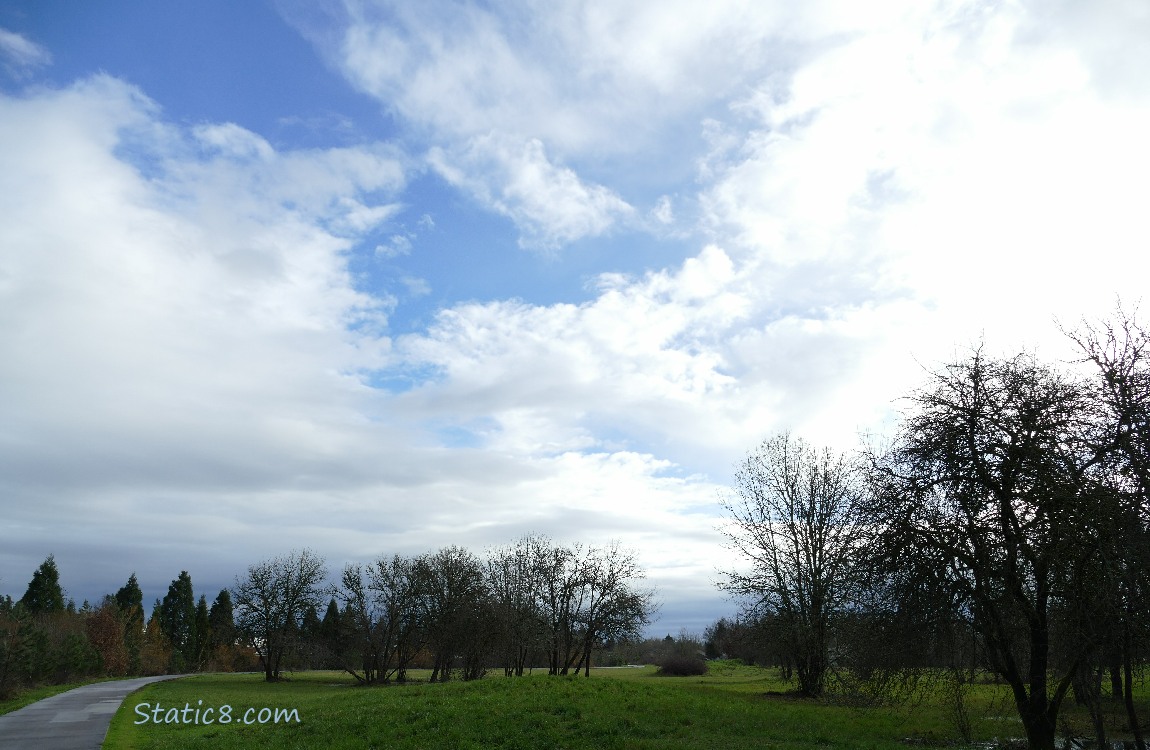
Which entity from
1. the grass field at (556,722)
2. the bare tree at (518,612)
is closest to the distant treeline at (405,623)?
the bare tree at (518,612)

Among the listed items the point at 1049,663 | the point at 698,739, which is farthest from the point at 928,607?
the point at 698,739

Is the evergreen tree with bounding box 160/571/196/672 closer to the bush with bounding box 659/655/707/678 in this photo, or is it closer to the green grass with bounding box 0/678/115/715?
the green grass with bounding box 0/678/115/715

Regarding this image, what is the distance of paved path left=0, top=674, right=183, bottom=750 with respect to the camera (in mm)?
20672

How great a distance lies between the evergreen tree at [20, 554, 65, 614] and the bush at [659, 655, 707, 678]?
245ft

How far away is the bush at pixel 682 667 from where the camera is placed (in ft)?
222

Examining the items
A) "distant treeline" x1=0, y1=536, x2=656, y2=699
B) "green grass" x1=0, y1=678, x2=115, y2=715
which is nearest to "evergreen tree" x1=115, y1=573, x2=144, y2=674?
"distant treeline" x1=0, y1=536, x2=656, y2=699

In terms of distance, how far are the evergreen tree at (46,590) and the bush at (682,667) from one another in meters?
74.8

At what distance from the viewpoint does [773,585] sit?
39.5 metres

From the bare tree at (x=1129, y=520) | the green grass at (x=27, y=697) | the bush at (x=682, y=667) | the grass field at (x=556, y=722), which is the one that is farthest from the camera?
the bush at (x=682, y=667)

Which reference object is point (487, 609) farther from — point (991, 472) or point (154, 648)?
point (154, 648)

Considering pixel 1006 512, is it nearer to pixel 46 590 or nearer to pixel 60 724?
pixel 60 724

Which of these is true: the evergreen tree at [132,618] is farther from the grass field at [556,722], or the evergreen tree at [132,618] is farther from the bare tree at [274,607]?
the grass field at [556,722]

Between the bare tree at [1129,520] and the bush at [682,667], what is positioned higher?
the bare tree at [1129,520]

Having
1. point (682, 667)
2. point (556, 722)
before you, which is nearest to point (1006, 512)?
point (556, 722)
